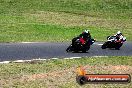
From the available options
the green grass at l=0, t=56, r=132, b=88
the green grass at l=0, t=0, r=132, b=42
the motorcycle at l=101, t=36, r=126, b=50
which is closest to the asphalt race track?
the motorcycle at l=101, t=36, r=126, b=50

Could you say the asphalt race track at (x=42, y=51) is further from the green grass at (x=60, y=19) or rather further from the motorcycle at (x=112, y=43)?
the green grass at (x=60, y=19)

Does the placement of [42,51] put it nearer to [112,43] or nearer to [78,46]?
[78,46]

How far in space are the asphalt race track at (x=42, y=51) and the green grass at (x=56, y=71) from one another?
1.78m

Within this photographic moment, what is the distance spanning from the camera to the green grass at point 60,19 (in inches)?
1375

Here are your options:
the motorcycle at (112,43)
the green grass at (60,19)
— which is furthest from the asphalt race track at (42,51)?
the green grass at (60,19)

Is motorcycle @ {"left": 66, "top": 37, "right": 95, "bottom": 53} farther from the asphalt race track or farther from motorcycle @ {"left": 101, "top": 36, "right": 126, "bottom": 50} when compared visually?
motorcycle @ {"left": 101, "top": 36, "right": 126, "bottom": 50}

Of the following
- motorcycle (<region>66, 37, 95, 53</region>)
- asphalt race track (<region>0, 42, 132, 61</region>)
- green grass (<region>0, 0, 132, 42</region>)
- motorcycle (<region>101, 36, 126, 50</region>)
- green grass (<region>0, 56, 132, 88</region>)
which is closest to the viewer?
green grass (<region>0, 56, 132, 88</region>)

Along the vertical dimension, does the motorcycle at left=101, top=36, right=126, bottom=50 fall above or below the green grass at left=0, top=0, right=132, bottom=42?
above

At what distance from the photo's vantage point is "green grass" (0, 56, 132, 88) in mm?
16203

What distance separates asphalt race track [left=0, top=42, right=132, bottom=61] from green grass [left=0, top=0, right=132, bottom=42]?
295 cm

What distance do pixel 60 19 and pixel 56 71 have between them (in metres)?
29.6

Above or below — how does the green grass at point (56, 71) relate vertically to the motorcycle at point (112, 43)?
above

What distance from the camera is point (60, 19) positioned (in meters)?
47.8

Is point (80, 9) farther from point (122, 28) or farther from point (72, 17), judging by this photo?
point (122, 28)
